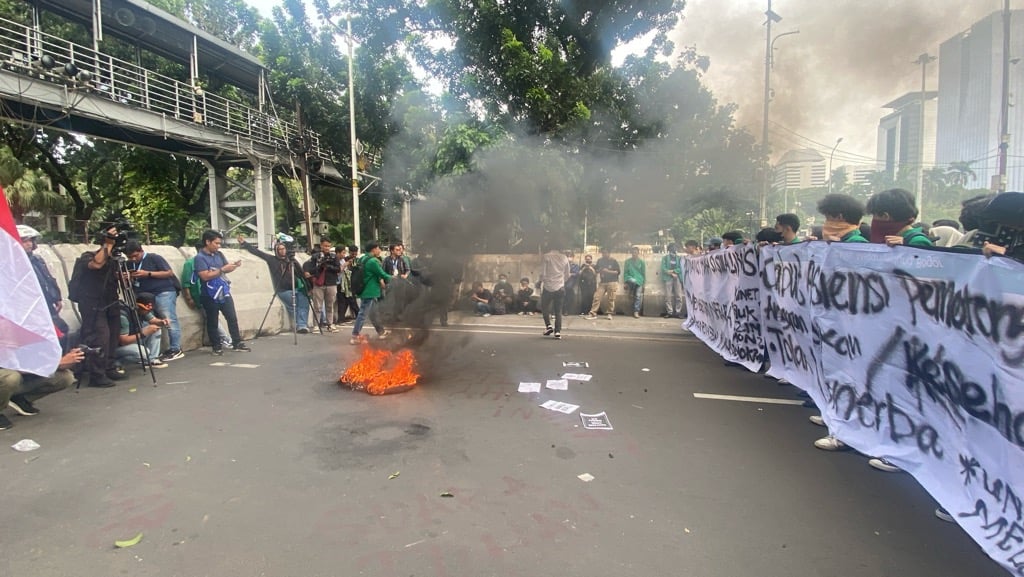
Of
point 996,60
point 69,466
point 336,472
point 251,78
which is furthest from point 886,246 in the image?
point 251,78

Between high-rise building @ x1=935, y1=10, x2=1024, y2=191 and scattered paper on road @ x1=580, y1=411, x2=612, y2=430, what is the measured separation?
12515 mm

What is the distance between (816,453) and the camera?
135 inches

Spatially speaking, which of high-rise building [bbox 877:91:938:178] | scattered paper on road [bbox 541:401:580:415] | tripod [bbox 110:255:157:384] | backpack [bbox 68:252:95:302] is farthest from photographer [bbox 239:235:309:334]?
high-rise building [bbox 877:91:938:178]

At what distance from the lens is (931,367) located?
257 centimetres

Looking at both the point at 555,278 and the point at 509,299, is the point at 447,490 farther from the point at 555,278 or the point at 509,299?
the point at 509,299

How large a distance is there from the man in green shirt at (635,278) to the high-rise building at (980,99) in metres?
8.06

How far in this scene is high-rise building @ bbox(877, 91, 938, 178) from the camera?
15836 millimetres

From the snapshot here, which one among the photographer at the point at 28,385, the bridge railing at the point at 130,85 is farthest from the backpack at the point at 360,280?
the bridge railing at the point at 130,85

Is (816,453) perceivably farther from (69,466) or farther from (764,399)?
(69,466)

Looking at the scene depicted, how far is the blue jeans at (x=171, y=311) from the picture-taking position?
609 centimetres

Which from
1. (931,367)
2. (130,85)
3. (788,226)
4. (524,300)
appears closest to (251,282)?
(524,300)

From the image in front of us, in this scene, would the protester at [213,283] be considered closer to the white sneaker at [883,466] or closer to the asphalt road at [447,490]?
the asphalt road at [447,490]

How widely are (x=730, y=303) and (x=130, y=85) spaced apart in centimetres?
1673

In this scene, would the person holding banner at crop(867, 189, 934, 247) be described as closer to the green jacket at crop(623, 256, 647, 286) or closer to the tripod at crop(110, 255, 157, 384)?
the tripod at crop(110, 255, 157, 384)
